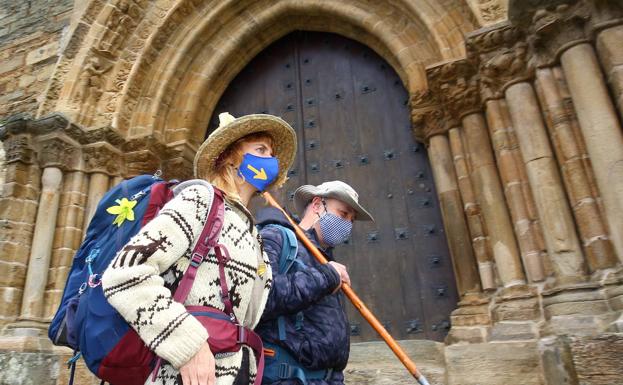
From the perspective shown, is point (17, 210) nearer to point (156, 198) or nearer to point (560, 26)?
point (156, 198)

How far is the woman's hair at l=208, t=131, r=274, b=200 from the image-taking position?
63.0 inches

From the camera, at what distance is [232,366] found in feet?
4.10

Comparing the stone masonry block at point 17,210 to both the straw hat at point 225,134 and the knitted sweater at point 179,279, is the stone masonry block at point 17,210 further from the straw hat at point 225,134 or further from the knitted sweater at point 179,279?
the knitted sweater at point 179,279

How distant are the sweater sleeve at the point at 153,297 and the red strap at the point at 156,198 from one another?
0.39ft

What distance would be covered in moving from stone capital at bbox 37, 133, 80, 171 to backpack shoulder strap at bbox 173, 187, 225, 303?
3.71 m

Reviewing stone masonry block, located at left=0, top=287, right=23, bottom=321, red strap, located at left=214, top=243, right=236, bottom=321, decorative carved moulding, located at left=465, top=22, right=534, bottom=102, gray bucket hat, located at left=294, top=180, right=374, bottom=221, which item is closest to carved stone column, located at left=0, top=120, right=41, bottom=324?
stone masonry block, located at left=0, top=287, right=23, bottom=321

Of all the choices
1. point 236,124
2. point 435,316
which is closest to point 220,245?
point 236,124

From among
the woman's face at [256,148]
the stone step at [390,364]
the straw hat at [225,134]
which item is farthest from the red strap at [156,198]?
the stone step at [390,364]

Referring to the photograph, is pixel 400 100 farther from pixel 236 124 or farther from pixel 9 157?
pixel 9 157

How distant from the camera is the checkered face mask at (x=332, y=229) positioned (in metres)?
2.05

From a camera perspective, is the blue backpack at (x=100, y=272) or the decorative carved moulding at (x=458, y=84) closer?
the blue backpack at (x=100, y=272)

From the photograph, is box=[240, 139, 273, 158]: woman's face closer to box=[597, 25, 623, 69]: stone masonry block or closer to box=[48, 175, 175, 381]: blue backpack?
box=[48, 175, 175, 381]: blue backpack

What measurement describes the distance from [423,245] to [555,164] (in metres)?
1.29

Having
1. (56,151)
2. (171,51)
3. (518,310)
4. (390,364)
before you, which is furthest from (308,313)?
(171,51)
